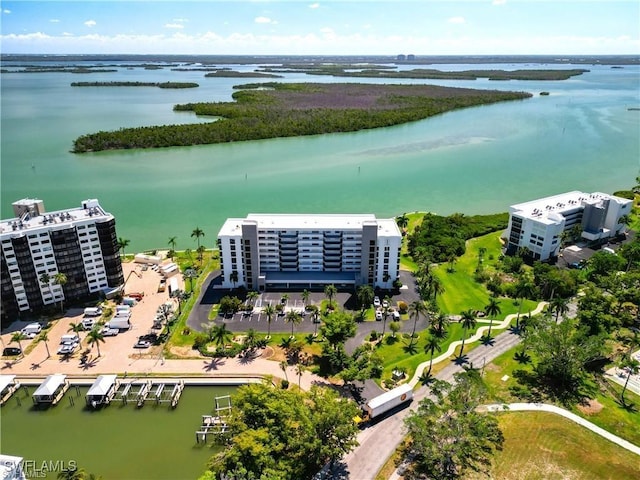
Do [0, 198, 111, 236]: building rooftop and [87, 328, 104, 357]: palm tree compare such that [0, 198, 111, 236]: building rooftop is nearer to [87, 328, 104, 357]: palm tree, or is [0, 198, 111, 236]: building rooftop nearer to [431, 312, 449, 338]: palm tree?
[87, 328, 104, 357]: palm tree

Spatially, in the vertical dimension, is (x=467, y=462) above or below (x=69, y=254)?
below

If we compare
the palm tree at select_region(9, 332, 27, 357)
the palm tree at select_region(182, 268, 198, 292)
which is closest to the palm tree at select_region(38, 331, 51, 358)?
the palm tree at select_region(9, 332, 27, 357)

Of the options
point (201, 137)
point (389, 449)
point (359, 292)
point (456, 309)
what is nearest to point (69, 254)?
point (359, 292)

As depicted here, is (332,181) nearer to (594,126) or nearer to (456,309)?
(456,309)

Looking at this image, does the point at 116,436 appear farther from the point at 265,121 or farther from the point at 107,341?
the point at 265,121

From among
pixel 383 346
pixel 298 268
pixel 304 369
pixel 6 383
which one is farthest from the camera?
pixel 298 268

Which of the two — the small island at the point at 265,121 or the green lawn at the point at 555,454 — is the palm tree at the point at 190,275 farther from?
the small island at the point at 265,121
